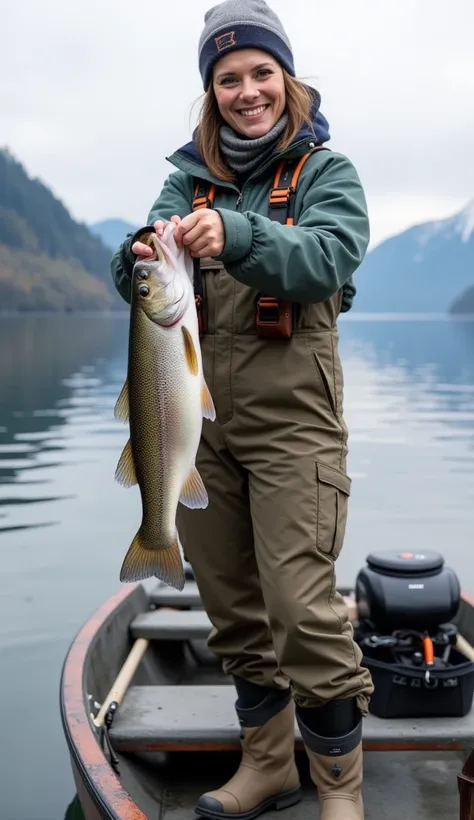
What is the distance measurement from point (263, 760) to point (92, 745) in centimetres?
70

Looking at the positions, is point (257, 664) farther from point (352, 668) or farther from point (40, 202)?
point (40, 202)

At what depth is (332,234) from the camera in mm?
3129

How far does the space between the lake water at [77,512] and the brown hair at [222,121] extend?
380cm

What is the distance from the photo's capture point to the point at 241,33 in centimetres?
340

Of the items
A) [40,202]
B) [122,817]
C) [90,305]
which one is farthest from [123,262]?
[40,202]

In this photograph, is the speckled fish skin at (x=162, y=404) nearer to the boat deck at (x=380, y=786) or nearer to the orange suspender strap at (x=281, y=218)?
the orange suspender strap at (x=281, y=218)

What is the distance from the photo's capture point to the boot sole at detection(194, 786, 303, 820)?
3684mm

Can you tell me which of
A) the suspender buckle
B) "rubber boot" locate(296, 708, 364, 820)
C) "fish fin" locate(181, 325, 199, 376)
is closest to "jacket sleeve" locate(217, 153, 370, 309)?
the suspender buckle

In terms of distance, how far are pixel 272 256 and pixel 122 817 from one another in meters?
1.95

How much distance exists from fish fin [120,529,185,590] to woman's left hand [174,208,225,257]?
3.35 ft

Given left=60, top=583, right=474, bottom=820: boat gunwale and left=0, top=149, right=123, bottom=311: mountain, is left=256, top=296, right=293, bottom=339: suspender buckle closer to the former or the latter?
left=60, top=583, right=474, bottom=820: boat gunwale

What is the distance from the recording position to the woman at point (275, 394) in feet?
10.5

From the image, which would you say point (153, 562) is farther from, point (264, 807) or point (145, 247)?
point (264, 807)

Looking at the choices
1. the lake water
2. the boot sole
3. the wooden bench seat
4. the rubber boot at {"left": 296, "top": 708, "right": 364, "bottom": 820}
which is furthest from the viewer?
the lake water
